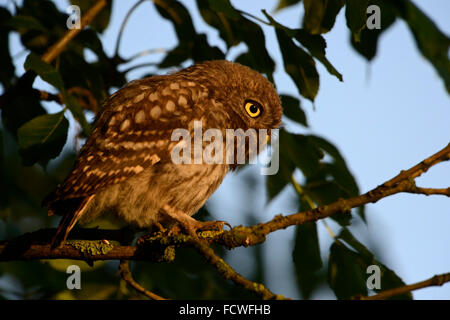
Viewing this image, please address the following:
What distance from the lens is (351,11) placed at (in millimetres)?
2193

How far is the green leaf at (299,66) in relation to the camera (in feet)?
8.51

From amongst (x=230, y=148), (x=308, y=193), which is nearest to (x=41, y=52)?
(x=230, y=148)

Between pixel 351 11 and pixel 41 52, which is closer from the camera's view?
pixel 351 11

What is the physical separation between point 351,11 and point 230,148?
104 cm

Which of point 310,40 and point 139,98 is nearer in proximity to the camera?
point 310,40

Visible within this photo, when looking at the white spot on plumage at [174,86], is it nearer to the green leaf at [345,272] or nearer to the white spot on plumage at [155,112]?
the white spot on plumage at [155,112]

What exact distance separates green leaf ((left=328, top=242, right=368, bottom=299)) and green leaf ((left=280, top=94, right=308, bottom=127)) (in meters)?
0.86

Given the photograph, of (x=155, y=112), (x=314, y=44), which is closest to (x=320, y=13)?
(x=314, y=44)

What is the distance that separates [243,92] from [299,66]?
59 centimetres

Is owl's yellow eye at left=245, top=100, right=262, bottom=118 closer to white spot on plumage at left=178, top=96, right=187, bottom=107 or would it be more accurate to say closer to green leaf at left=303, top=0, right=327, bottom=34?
white spot on plumage at left=178, top=96, right=187, bottom=107

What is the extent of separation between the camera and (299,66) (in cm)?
261

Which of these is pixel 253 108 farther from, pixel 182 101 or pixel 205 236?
pixel 205 236
